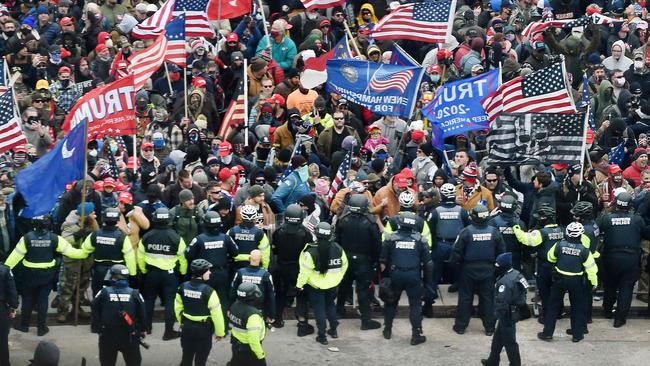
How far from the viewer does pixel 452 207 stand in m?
25.5

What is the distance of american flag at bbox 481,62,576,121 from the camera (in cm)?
2709

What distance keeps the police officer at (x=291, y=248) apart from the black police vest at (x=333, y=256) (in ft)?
1.42

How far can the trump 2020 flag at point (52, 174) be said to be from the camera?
24047 millimetres

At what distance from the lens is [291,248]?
25.0m

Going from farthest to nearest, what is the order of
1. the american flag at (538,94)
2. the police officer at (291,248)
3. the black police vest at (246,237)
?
the american flag at (538,94) < the police officer at (291,248) < the black police vest at (246,237)

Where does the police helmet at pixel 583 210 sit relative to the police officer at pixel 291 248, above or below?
above

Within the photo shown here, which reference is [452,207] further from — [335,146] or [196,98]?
[196,98]

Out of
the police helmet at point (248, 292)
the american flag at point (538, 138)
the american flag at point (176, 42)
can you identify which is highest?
the american flag at point (176, 42)

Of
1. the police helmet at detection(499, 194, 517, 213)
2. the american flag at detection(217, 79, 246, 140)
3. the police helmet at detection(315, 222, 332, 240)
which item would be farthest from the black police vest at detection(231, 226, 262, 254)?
the american flag at detection(217, 79, 246, 140)

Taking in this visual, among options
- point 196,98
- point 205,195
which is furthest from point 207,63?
point 205,195

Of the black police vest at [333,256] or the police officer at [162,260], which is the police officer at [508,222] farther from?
the police officer at [162,260]

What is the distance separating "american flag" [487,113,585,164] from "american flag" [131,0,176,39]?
22.8ft

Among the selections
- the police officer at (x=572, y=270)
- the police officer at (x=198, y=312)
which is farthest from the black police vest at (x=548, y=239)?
the police officer at (x=198, y=312)

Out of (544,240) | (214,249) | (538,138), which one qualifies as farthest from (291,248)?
(538,138)
